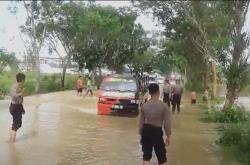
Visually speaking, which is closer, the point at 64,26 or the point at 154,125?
the point at 154,125

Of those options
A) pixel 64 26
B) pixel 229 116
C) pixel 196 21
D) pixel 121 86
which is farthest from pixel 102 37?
pixel 229 116

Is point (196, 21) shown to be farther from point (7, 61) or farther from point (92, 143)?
point (7, 61)

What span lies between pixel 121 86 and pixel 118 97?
1.00 metres

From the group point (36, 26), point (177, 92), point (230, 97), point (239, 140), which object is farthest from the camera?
point (36, 26)

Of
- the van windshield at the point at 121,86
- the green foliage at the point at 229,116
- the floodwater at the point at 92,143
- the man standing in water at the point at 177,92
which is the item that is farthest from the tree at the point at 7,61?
the green foliage at the point at 229,116

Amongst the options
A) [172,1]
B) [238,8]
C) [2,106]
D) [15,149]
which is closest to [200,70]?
[172,1]

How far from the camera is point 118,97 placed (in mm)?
21984

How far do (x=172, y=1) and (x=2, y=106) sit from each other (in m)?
12.9

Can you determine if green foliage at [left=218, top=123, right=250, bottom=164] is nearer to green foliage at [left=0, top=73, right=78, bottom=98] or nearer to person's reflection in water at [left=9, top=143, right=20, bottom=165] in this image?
person's reflection in water at [left=9, top=143, right=20, bottom=165]

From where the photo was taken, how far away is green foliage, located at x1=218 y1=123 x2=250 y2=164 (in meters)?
12.3

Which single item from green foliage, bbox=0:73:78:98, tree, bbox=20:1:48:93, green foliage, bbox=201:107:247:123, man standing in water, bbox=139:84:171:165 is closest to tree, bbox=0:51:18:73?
green foliage, bbox=0:73:78:98

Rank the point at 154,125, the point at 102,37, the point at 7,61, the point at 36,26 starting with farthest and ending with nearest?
the point at 7,61 → the point at 102,37 → the point at 36,26 → the point at 154,125

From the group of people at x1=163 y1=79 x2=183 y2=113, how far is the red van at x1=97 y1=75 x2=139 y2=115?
2.15 meters

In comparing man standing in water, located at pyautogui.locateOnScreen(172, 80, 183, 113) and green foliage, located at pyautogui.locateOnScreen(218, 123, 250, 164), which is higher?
man standing in water, located at pyautogui.locateOnScreen(172, 80, 183, 113)
